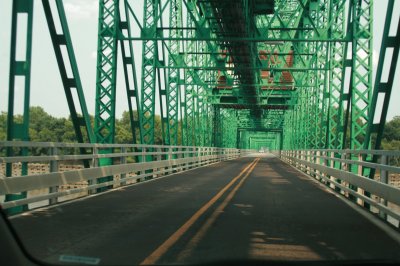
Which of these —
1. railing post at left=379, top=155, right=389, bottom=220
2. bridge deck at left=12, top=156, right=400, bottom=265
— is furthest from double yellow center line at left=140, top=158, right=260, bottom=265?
railing post at left=379, top=155, right=389, bottom=220

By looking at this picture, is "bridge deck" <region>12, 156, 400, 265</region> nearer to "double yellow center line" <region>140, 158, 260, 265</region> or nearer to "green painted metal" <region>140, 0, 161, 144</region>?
"double yellow center line" <region>140, 158, 260, 265</region>

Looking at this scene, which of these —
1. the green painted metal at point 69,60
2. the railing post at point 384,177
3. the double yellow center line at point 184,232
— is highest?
the green painted metal at point 69,60

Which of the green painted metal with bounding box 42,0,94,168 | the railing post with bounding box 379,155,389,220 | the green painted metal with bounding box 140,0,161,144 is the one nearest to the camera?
the railing post with bounding box 379,155,389,220

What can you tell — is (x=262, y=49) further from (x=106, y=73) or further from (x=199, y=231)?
(x=199, y=231)

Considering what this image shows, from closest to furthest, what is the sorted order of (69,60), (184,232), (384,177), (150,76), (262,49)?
(184,232), (384,177), (69,60), (150,76), (262,49)

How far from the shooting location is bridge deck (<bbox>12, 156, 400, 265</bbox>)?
6176 millimetres

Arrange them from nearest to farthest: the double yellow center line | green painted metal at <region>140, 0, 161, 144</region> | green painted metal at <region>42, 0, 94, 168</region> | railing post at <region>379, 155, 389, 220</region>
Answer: the double yellow center line, railing post at <region>379, 155, 389, 220</region>, green painted metal at <region>42, 0, 94, 168</region>, green painted metal at <region>140, 0, 161, 144</region>

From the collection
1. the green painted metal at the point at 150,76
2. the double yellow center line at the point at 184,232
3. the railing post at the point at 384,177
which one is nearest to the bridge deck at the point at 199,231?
the double yellow center line at the point at 184,232

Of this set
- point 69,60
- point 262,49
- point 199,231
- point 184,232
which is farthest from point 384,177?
point 262,49

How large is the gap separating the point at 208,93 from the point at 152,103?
27.3 m

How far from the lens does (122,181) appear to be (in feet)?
54.2

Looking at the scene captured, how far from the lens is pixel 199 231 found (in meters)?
7.82

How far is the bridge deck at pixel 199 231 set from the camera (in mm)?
6176

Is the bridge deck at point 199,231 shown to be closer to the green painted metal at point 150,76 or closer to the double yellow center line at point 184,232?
the double yellow center line at point 184,232
